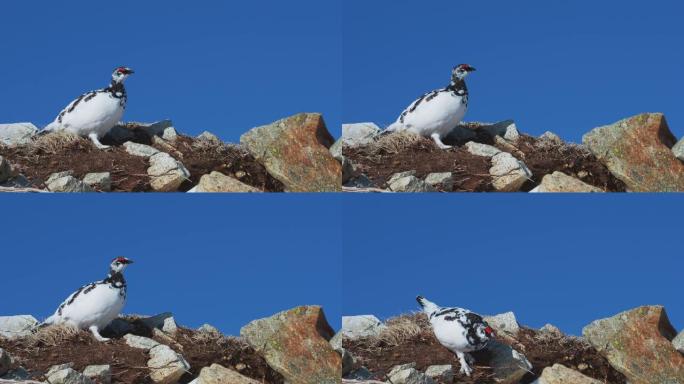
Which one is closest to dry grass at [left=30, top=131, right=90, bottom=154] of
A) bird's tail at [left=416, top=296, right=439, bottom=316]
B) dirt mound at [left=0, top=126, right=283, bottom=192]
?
dirt mound at [left=0, top=126, right=283, bottom=192]

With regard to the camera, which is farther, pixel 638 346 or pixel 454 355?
pixel 638 346

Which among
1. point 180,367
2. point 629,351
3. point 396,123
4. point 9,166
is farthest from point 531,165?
point 9,166

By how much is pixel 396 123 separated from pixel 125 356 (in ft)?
6.13

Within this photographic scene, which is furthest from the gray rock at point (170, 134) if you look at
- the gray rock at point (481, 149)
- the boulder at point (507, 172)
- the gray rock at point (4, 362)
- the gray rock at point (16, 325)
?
the boulder at point (507, 172)

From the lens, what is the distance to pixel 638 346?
713 cm

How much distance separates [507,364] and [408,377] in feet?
1.93

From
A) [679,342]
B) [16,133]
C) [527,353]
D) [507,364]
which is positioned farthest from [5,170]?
[679,342]

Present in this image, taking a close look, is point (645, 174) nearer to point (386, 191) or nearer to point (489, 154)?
point (489, 154)

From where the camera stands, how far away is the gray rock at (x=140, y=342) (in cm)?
683

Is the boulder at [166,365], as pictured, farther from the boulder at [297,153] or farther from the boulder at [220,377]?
the boulder at [297,153]

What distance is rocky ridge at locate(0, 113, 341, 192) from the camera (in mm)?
6441

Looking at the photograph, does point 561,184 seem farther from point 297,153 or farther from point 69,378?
point 69,378

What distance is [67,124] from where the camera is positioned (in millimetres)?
6574

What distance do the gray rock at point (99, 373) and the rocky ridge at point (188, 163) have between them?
925 mm
